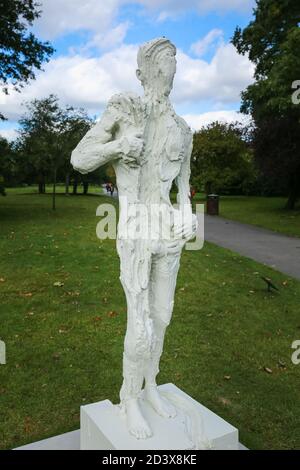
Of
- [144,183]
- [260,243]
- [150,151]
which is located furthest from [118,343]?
[260,243]

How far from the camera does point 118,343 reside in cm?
638

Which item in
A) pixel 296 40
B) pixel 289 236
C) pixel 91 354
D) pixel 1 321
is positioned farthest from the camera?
pixel 289 236

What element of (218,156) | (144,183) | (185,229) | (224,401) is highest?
(218,156)

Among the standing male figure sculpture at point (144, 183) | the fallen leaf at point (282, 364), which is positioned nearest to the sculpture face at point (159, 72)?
the standing male figure sculpture at point (144, 183)

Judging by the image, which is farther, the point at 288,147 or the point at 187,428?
the point at 288,147

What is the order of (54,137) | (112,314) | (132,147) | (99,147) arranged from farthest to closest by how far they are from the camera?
(54,137) → (112,314) → (99,147) → (132,147)

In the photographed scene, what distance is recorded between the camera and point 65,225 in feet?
52.7

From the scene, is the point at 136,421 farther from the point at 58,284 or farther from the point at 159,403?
the point at 58,284

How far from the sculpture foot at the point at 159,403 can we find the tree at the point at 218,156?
27.6 m

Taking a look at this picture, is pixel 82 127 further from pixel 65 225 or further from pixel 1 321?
pixel 1 321

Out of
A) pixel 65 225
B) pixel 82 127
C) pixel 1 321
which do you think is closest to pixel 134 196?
pixel 1 321

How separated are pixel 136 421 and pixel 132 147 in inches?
80.8

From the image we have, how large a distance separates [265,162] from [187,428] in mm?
21527

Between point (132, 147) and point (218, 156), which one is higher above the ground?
point (218, 156)
